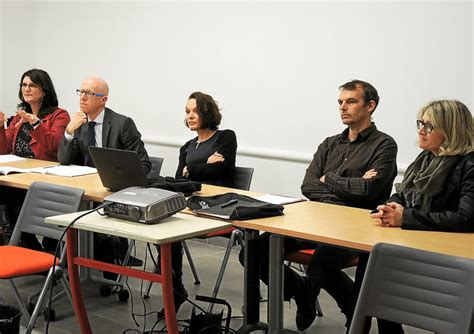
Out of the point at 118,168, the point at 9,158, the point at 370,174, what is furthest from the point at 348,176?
the point at 9,158

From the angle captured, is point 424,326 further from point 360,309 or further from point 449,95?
point 449,95

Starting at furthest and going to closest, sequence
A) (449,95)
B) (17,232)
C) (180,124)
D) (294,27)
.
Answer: (180,124), (294,27), (449,95), (17,232)

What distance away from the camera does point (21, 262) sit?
12.1ft

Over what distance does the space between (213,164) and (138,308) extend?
1.05m

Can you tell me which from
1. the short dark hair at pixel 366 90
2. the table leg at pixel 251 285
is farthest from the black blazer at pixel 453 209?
the short dark hair at pixel 366 90

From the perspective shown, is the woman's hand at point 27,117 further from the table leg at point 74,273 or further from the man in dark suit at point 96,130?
the table leg at point 74,273

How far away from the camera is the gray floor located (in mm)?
4043

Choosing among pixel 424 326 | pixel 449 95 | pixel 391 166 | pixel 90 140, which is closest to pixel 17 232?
pixel 90 140

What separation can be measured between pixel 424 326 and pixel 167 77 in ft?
13.7

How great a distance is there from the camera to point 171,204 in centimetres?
334

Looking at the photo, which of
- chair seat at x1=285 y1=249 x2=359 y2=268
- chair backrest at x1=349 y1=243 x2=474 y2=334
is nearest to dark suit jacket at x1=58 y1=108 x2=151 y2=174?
chair seat at x1=285 y1=249 x2=359 y2=268

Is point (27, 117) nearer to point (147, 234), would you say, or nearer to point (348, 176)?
point (348, 176)

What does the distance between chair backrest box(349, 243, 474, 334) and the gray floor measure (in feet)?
4.90

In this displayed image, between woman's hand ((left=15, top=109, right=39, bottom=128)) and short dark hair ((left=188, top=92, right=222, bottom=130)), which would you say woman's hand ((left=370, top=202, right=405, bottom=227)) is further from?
woman's hand ((left=15, top=109, right=39, bottom=128))
